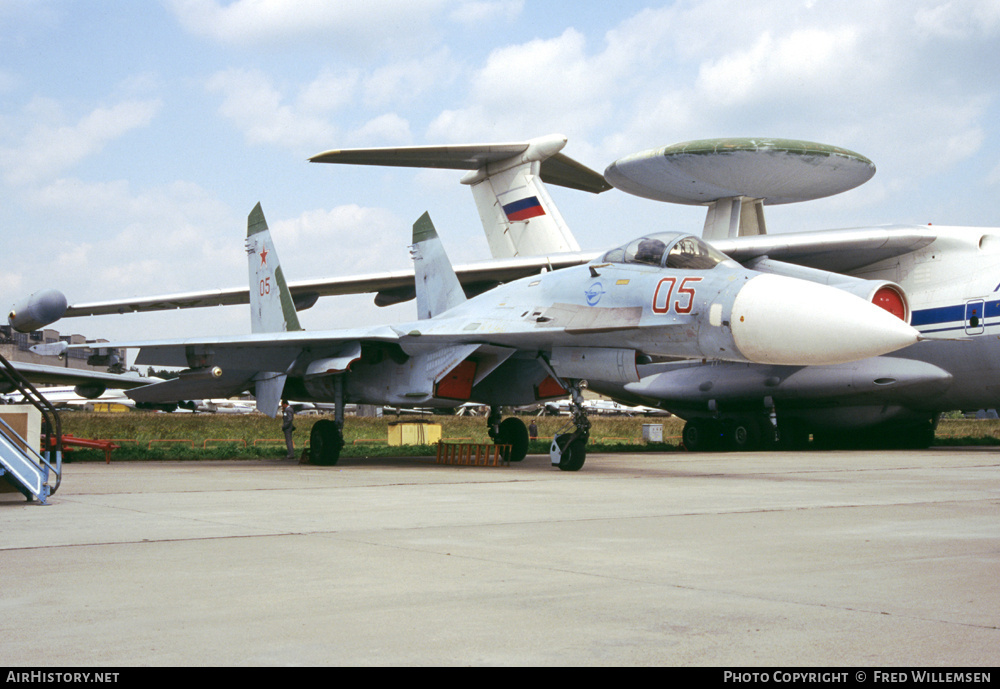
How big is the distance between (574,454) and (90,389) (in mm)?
9835

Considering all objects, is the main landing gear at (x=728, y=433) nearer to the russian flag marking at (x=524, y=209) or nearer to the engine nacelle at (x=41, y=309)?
the russian flag marking at (x=524, y=209)

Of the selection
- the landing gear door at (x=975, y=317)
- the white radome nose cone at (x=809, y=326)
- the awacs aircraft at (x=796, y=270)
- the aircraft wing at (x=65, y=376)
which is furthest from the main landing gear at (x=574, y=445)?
the aircraft wing at (x=65, y=376)

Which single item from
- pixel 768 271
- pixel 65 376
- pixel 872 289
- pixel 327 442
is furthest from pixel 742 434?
pixel 65 376

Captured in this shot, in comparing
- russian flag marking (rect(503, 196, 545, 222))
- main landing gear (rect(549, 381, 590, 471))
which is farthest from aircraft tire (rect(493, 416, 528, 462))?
russian flag marking (rect(503, 196, 545, 222))

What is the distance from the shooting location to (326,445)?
41.9 ft

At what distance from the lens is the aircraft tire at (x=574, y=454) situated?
1088cm

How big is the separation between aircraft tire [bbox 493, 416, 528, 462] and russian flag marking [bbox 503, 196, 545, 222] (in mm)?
7663

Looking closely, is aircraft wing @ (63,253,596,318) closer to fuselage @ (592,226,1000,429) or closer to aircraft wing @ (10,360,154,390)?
aircraft wing @ (10,360,154,390)

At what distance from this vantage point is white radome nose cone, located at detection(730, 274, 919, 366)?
891cm

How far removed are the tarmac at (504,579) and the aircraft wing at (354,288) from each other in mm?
10745

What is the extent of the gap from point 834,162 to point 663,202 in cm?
454

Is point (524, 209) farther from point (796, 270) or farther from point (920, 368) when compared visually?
point (920, 368)
